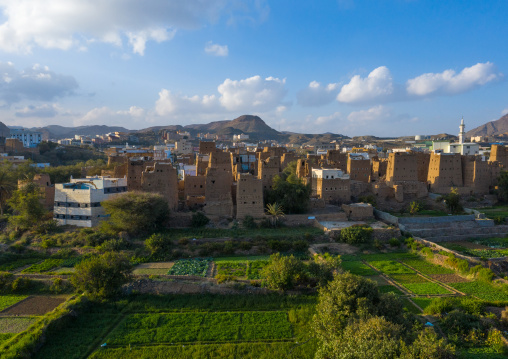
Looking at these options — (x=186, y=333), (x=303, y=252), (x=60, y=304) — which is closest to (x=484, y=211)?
(x=303, y=252)

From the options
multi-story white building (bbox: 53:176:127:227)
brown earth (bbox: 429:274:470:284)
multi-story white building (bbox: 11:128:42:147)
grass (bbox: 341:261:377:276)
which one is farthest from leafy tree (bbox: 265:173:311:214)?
multi-story white building (bbox: 11:128:42:147)

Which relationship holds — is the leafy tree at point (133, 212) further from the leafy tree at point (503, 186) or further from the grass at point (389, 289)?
the leafy tree at point (503, 186)

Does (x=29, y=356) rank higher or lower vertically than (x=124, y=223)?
lower

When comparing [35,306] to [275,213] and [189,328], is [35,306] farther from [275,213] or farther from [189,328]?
[275,213]

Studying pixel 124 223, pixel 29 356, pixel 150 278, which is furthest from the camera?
pixel 124 223

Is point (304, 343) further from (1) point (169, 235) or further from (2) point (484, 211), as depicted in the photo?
(2) point (484, 211)

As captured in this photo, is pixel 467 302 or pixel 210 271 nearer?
pixel 467 302
